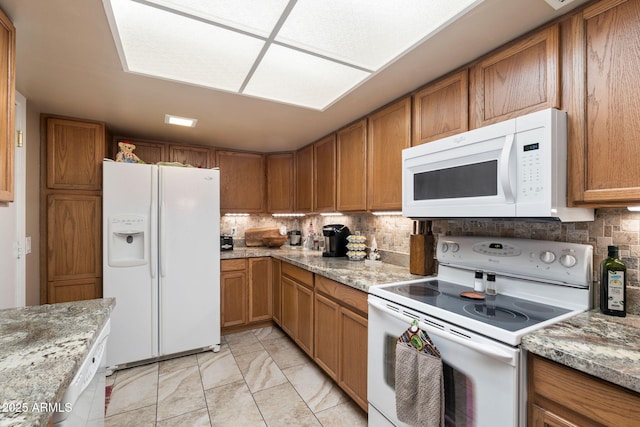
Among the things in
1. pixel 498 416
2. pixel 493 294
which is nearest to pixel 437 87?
pixel 493 294

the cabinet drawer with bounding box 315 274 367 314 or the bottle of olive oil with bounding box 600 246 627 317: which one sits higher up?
the bottle of olive oil with bounding box 600 246 627 317

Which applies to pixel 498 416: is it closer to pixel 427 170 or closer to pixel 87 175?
pixel 427 170

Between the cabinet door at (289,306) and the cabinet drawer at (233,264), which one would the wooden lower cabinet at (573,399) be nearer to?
the cabinet door at (289,306)

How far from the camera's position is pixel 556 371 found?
3.04 ft

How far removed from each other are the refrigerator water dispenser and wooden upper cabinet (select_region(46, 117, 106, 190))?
44 cm

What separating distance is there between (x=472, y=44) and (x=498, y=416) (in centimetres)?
162

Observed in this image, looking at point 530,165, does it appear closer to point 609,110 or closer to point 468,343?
point 609,110

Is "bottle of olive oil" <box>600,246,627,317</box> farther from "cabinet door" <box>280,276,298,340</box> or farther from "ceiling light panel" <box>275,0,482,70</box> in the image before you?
"cabinet door" <box>280,276,298,340</box>

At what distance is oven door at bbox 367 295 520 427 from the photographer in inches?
39.5

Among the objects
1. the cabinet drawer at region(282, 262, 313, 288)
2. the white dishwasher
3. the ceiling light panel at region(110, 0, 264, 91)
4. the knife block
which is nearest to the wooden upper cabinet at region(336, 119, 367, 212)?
the knife block

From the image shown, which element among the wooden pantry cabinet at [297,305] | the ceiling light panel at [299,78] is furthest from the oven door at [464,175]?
the wooden pantry cabinet at [297,305]

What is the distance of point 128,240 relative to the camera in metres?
2.48

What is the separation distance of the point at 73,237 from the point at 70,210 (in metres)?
0.23

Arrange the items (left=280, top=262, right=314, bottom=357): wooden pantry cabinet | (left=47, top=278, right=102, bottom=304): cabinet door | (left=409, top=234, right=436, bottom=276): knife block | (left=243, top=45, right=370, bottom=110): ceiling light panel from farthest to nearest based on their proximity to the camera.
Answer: (left=280, top=262, right=314, bottom=357): wooden pantry cabinet, (left=47, top=278, right=102, bottom=304): cabinet door, (left=409, top=234, right=436, bottom=276): knife block, (left=243, top=45, right=370, bottom=110): ceiling light panel
